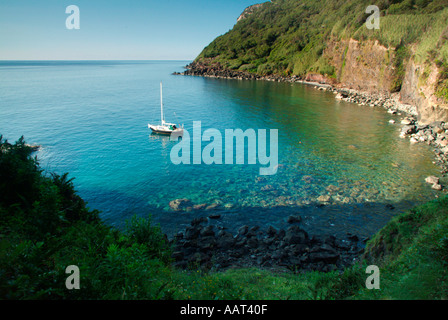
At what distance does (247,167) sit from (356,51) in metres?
76.9

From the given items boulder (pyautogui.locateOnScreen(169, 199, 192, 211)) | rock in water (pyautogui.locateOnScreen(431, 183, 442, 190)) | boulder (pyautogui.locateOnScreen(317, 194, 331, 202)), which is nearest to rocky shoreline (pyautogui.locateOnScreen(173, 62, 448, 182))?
rock in water (pyautogui.locateOnScreen(431, 183, 442, 190))

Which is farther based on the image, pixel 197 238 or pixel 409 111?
pixel 409 111

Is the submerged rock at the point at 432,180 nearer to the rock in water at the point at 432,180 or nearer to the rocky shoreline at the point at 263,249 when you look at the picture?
the rock in water at the point at 432,180

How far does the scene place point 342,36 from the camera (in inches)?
3752

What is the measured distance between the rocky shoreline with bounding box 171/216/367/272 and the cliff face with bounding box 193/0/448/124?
4209cm

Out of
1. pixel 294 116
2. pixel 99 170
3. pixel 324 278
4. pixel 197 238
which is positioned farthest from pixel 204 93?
pixel 324 278

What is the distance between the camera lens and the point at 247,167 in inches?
1289

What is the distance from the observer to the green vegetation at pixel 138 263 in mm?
7605

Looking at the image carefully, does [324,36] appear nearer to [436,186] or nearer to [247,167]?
[247,167]

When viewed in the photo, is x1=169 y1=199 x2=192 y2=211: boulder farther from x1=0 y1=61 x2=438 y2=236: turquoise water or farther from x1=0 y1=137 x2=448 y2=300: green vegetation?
x1=0 y1=137 x2=448 y2=300: green vegetation

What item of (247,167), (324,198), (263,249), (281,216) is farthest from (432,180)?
(263,249)
